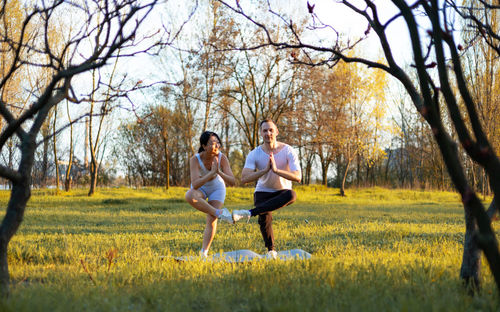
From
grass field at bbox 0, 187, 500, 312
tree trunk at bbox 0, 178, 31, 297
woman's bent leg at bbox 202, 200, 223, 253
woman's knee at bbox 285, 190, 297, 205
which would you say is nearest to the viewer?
grass field at bbox 0, 187, 500, 312

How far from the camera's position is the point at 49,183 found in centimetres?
2900

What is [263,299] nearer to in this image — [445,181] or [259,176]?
[259,176]

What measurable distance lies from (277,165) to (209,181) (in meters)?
1.11

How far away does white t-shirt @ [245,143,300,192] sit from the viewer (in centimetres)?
650

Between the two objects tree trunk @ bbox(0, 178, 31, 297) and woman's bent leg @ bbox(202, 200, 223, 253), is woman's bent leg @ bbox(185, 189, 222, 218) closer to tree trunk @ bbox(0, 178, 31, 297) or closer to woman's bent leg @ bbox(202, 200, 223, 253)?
woman's bent leg @ bbox(202, 200, 223, 253)

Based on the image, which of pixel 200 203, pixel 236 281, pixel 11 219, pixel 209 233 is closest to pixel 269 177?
pixel 200 203

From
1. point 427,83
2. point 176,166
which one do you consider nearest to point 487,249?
point 427,83

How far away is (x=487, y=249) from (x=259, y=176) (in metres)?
3.82

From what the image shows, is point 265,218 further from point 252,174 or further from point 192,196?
point 192,196

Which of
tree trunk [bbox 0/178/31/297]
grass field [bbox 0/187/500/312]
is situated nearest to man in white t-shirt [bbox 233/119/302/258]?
grass field [bbox 0/187/500/312]

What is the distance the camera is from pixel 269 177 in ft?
21.4

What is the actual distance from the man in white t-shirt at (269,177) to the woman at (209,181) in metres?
0.33

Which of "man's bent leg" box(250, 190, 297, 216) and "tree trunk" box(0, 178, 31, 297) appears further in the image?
"man's bent leg" box(250, 190, 297, 216)

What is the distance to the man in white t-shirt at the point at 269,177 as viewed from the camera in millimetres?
6238
